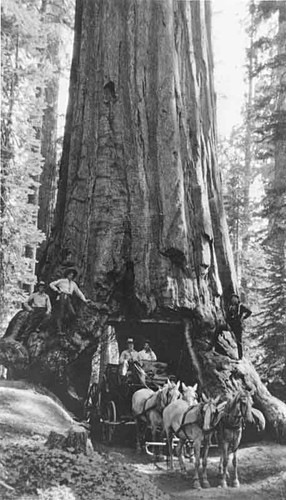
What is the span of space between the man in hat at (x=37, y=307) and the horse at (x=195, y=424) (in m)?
2.51

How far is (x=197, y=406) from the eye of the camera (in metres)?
7.29

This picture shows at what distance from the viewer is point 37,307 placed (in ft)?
30.2

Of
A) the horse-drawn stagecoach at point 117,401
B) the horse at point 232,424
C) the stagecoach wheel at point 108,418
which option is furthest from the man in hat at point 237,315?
the horse at point 232,424

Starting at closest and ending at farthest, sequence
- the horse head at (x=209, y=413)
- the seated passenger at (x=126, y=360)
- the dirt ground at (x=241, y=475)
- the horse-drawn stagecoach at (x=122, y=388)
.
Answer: the dirt ground at (x=241, y=475) → the horse head at (x=209, y=413) → the horse-drawn stagecoach at (x=122, y=388) → the seated passenger at (x=126, y=360)

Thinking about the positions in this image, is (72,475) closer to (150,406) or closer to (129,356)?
(150,406)

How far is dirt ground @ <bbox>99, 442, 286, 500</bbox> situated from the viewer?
688 cm

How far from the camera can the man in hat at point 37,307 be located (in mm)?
9164

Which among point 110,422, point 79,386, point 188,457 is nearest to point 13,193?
point 79,386

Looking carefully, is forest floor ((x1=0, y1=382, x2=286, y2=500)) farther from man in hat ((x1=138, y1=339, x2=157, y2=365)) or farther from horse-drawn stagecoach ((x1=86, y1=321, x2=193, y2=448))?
man in hat ((x1=138, y1=339, x2=157, y2=365))

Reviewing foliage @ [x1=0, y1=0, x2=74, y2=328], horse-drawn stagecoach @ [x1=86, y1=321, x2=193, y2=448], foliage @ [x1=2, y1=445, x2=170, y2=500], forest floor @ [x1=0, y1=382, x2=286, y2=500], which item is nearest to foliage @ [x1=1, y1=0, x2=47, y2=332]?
foliage @ [x1=0, y1=0, x2=74, y2=328]

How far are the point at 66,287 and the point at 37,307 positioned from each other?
52cm

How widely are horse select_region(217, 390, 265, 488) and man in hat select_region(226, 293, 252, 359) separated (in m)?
2.38

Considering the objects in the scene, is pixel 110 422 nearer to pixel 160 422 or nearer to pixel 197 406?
pixel 160 422

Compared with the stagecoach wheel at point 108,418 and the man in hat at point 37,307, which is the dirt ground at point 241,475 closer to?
the stagecoach wheel at point 108,418
